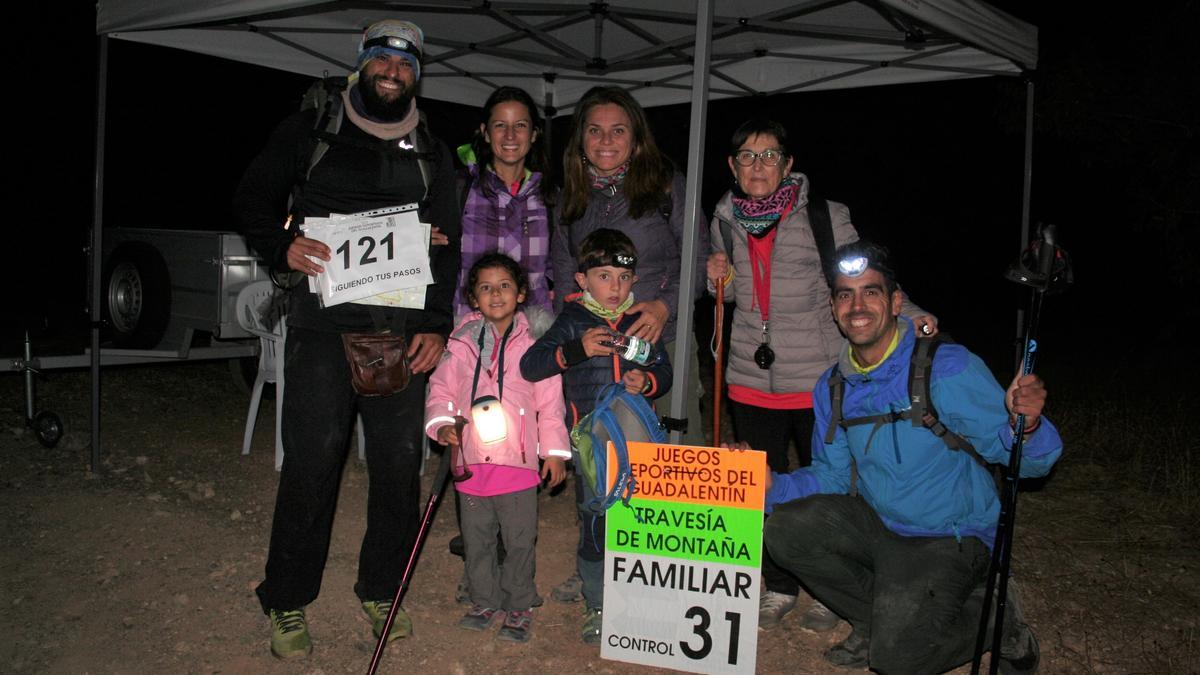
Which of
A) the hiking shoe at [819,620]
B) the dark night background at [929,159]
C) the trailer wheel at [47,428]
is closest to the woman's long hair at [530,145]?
the hiking shoe at [819,620]

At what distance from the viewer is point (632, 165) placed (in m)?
3.67

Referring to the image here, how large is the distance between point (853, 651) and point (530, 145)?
2.62m

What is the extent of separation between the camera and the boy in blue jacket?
11.3 ft

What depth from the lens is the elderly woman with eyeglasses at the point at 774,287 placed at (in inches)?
144

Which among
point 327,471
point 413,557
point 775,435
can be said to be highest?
point 775,435

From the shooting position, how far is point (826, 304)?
3754 millimetres

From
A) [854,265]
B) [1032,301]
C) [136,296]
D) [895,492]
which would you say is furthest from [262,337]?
[1032,301]

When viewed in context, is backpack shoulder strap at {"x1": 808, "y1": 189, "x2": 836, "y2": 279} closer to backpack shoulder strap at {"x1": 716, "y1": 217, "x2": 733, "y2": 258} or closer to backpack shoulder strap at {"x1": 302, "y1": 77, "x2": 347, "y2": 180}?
backpack shoulder strap at {"x1": 716, "y1": 217, "x2": 733, "y2": 258}

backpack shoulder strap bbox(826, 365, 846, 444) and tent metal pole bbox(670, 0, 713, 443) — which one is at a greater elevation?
tent metal pole bbox(670, 0, 713, 443)

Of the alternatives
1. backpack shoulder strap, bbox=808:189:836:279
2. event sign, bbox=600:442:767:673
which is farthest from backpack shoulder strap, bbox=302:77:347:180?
backpack shoulder strap, bbox=808:189:836:279

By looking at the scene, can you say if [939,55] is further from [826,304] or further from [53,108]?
[53,108]

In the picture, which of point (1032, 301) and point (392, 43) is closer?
point (1032, 301)

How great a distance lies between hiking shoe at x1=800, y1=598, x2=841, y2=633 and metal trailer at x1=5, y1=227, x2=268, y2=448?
4.84 metres

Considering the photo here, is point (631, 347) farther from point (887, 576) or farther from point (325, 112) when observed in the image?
point (325, 112)
